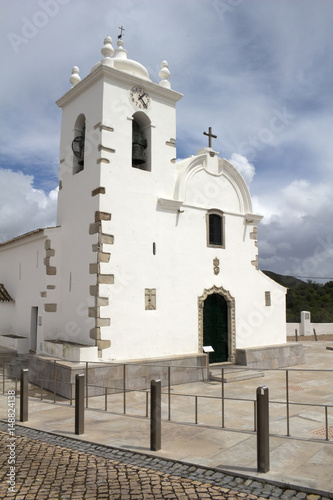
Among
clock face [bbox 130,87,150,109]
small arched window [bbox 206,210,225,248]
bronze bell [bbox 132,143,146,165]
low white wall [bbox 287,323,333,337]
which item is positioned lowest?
low white wall [bbox 287,323,333,337]

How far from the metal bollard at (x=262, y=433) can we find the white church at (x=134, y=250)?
5.83 metres

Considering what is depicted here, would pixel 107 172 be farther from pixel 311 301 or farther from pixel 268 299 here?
pixel 311 301

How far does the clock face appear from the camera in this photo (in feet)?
40.4

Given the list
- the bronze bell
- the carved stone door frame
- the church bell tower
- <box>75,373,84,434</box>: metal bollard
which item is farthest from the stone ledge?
<box>75,373,84,434</box>: metal bollard

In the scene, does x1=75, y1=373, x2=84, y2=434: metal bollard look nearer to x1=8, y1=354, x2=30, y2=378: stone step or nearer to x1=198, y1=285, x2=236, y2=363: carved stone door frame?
x1=8, y1=354, x2=30, y2=378: stone step

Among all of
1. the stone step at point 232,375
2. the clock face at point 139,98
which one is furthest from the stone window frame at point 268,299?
the clock face at point 139,98

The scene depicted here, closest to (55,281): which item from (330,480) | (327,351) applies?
(330,480)

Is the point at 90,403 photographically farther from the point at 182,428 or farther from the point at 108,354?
the point at 182,428

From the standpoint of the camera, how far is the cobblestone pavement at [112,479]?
4.60 meters

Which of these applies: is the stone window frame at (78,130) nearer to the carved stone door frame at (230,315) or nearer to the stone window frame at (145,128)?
the stone window frame at (145,128)

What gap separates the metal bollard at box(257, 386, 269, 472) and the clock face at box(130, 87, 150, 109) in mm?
9378

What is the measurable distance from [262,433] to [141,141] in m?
9.33

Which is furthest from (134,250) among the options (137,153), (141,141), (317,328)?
(317,328)

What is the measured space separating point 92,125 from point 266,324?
8.71 meters
